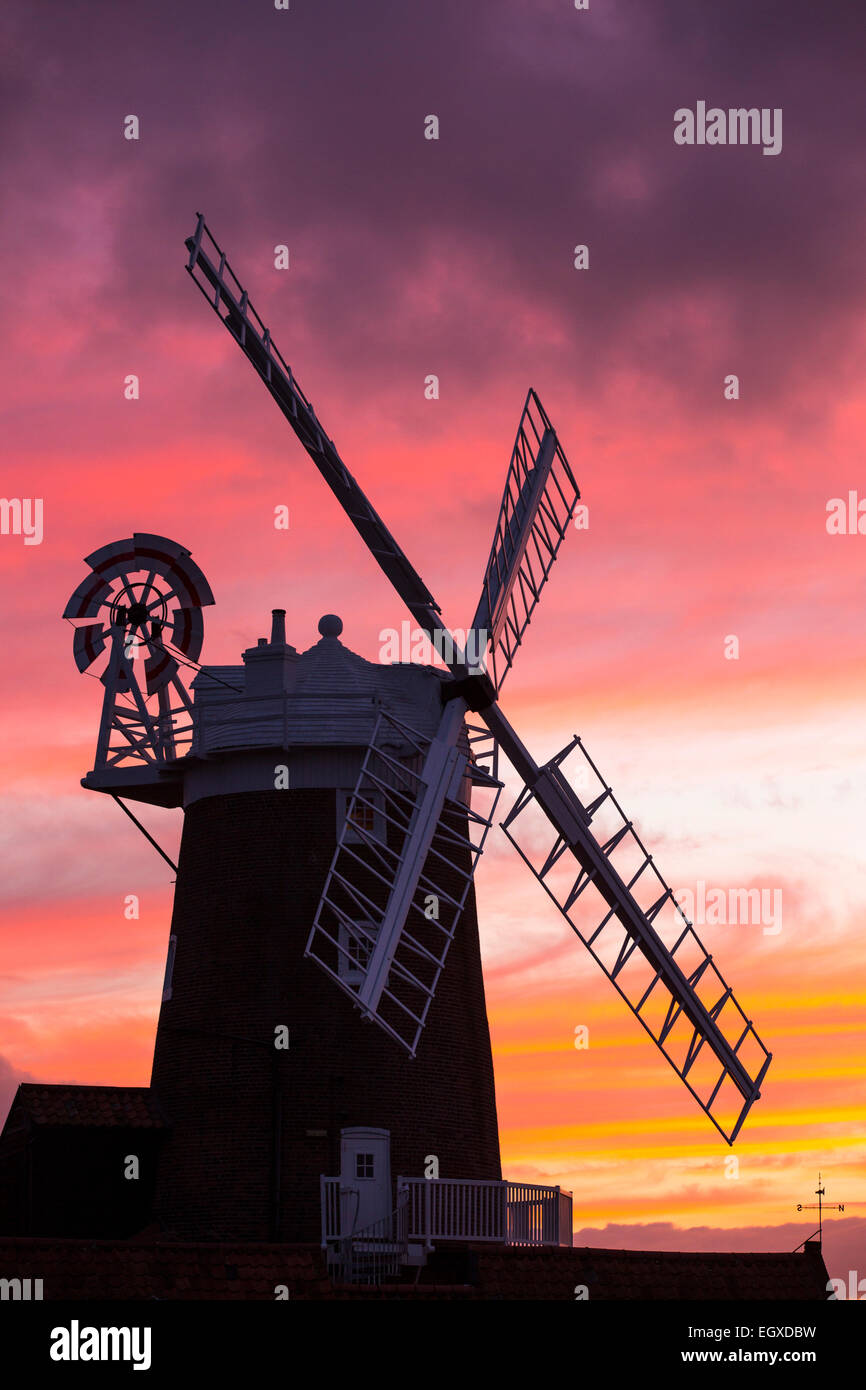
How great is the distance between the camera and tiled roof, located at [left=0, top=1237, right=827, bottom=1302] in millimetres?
32906

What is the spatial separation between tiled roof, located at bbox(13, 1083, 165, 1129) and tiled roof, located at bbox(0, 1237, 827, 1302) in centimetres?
699

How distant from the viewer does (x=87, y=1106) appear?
41750mm

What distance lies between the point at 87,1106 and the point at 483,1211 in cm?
824

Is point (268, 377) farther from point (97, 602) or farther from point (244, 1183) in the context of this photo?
point (244, 1183)

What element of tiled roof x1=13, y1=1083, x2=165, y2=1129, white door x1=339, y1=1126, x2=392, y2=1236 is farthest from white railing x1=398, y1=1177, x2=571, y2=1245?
tiled roof x1=13, y1=1083, x2=165, y2=1129

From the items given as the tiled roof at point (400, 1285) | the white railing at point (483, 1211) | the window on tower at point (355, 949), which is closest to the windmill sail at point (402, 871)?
the window on tower at point (355, 949)

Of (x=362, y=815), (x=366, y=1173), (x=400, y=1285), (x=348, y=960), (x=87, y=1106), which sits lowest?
(x=400, y=1285)

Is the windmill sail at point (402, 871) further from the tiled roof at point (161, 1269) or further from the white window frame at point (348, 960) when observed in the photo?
the tiled roof at point (161, 1269)

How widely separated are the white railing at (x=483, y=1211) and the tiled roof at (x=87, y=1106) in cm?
587

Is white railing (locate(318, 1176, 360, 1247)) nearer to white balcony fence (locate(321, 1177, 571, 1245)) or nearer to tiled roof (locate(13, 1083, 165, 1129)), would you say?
white balcony fence (locate(321, 1177, 571, 1245))

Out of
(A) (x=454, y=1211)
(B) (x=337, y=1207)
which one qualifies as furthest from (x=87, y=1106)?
(A) (x=454, y=1211)

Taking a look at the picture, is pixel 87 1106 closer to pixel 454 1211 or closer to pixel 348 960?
pixel 348 960

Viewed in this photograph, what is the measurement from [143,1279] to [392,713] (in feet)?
45.4

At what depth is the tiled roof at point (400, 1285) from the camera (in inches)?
1296
